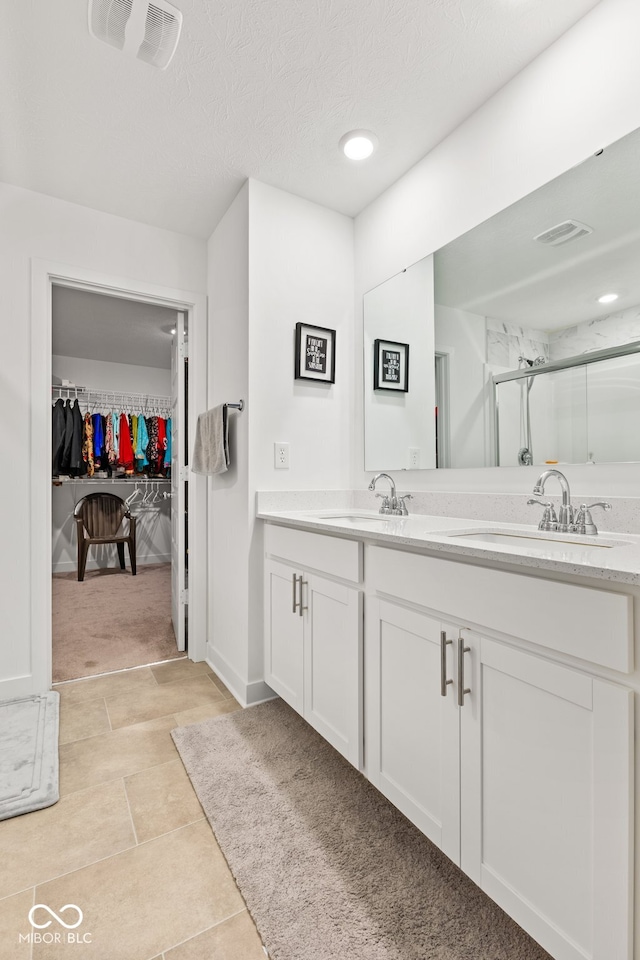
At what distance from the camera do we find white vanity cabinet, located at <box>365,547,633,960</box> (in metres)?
0.78

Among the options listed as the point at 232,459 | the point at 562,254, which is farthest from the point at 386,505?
the point at 562,254

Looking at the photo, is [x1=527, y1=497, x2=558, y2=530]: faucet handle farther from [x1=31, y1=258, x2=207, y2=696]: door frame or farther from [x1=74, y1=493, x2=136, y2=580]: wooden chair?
[x1=74, y1=493, x2=136, y2=580]: wooden chair

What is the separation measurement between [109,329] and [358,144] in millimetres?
3262

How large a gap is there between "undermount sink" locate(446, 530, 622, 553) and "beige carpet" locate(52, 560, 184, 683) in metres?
2.03

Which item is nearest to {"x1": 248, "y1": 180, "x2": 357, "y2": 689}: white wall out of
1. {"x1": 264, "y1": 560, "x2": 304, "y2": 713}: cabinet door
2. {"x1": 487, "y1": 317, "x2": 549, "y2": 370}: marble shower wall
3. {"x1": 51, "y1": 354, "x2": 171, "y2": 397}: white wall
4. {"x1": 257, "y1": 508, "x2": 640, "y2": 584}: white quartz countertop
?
{"x1": 264, "y1": 560, "x2": 304, "y2": 713}: cabinet door

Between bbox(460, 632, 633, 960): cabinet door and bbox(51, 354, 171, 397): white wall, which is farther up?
bbox(51, 354, 171, 397): white wall

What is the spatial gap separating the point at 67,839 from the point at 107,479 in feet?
13.8

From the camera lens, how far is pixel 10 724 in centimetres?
195

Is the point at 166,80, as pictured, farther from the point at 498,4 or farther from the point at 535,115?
the point at 535,115

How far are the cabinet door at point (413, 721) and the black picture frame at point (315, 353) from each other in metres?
1.30

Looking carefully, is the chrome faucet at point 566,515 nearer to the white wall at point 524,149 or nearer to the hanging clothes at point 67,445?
the white wall at point 524,149

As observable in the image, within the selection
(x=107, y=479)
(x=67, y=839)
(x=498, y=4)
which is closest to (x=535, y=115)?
(x=498, y=4)

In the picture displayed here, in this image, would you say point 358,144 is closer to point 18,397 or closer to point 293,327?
point 293,327

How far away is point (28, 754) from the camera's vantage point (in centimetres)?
175
